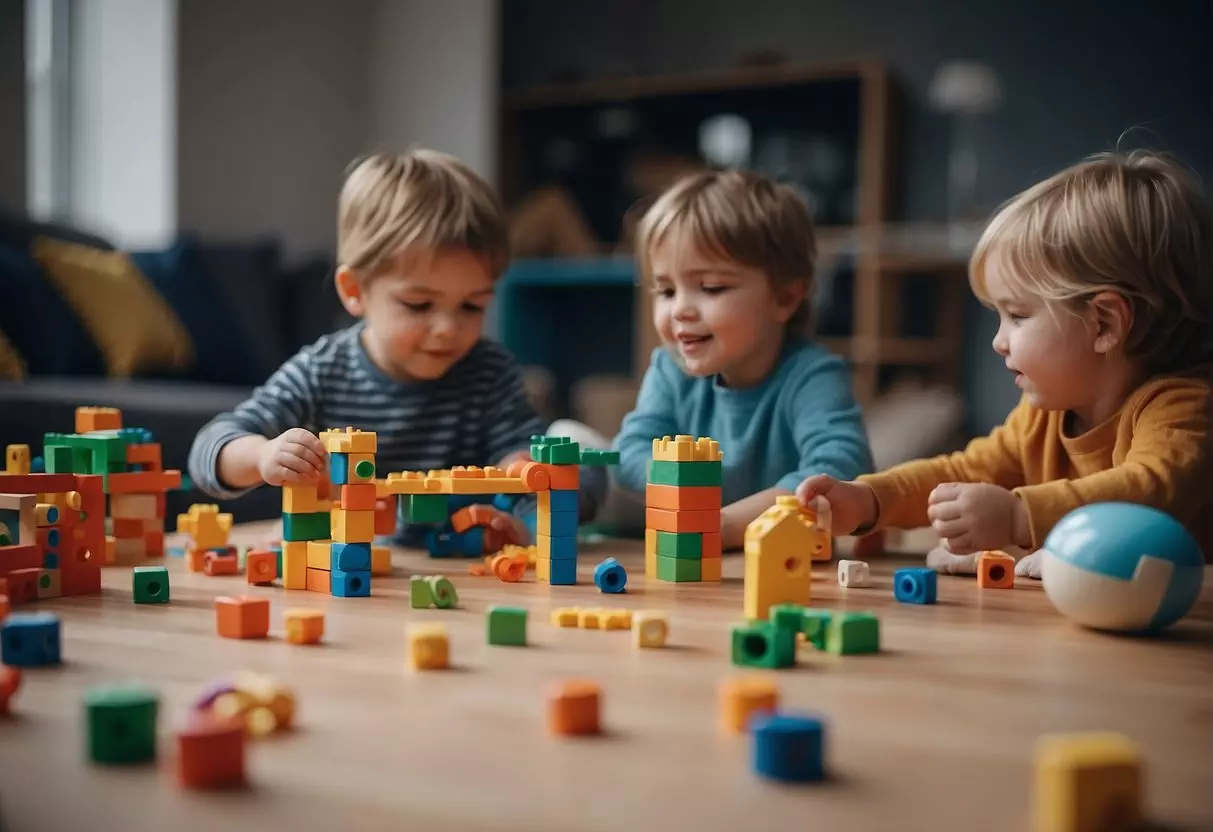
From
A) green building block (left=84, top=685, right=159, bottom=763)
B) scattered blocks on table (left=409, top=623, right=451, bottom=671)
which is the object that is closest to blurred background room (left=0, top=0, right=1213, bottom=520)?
scattered blocks on table (left=409, top=623, right=451, bottom=671)

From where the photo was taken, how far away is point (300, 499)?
1.06 metres

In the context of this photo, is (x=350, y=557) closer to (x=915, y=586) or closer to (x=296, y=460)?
(x=296, y=460)

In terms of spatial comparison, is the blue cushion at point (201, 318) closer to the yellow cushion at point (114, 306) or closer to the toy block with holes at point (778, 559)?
the yellow cushion at point (114, 306)

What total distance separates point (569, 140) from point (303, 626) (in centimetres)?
439

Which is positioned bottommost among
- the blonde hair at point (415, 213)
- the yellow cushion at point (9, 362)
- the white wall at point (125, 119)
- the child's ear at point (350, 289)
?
the yellow cushion at point (9, 362)

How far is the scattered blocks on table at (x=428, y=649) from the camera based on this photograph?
761 mm

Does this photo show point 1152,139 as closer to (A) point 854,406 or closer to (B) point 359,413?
(A) point 854,406

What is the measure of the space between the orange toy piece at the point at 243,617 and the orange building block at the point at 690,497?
40cm

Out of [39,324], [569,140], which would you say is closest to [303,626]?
[39,324]

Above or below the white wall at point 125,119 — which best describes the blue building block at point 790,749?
below

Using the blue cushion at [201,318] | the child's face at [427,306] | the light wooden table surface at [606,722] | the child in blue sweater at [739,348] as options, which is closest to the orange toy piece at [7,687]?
the light wooden table surface at [606,722]

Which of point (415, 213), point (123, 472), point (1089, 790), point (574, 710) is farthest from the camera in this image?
point (415, 213)

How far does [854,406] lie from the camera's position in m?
1.41

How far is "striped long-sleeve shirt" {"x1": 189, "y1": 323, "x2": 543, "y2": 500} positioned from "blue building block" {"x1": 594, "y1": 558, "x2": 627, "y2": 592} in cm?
42
